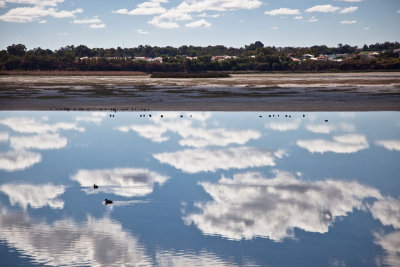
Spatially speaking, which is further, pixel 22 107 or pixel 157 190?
pixel 22 107

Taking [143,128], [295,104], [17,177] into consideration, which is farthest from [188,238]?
[295,104]

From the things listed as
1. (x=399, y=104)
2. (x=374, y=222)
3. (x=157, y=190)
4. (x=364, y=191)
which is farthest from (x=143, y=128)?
(x=399, y=104)

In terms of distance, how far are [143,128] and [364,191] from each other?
18584mm

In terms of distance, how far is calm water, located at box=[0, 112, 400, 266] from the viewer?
453 inches

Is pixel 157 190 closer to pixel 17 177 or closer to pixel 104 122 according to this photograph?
pixel 17 177

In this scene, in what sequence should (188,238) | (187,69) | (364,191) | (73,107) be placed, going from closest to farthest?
(188,238)
(364,191)
(73,107)
(187,69)

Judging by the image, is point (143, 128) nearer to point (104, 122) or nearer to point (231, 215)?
point (104, 122)

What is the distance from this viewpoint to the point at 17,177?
62.3 ft

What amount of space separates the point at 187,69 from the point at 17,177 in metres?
115

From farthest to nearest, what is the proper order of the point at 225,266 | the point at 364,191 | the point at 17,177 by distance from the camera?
the point at 17,177 < the point at 364,191 < the point at 225,266

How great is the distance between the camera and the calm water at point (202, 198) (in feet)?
37.8

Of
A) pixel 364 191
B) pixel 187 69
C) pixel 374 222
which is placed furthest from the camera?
pixel 187 69

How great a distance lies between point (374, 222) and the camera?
13.4 meters

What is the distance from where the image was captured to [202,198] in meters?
15.7
